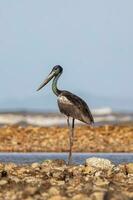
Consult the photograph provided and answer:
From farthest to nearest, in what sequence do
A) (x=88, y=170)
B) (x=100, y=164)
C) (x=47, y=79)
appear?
(x=47, y=79) → (x=100, y=164) → (x=88, y=170)

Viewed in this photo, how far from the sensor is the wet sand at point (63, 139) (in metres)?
29.8

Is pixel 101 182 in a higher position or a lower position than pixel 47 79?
lower

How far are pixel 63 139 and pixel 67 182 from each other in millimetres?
17430

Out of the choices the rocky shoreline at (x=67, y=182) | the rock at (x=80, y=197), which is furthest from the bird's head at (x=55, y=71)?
the rock at (x=80, y=197)

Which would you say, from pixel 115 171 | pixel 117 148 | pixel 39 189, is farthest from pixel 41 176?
pixel 117 148

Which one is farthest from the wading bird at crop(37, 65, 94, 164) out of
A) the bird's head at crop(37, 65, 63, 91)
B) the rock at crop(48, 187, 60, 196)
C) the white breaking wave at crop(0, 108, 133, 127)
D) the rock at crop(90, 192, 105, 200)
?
the white breaking wave at crop(0, 108, 133, 127)

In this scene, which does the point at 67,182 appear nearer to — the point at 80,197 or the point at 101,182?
the point at 101,182

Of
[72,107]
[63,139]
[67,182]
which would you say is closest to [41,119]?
[63,139]

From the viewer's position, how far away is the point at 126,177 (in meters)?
16.3

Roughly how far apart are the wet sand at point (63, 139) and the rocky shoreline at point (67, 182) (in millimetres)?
11122

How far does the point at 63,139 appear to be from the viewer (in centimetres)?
3244

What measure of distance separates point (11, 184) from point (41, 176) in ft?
5.46

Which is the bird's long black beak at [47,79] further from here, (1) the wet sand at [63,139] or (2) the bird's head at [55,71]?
(1) the wet sand at [63,139]

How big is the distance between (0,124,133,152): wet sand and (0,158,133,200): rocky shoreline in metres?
11.1
